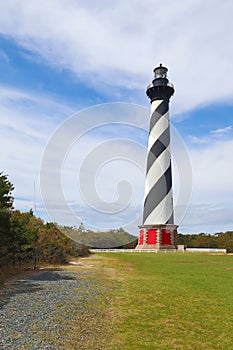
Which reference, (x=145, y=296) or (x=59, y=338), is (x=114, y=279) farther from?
(x=59, y=338)

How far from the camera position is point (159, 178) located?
49.2m

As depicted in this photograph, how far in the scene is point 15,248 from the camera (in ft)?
70.3

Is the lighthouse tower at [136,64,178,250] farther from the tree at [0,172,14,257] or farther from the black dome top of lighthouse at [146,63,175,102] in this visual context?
the tree at [0,172,14,257]

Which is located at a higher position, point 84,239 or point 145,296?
point 84,239

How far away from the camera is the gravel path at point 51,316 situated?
7199 mm

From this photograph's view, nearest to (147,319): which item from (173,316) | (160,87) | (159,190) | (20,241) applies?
(173,316)

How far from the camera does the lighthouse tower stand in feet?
158

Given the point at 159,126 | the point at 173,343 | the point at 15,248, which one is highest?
the point at 159,126

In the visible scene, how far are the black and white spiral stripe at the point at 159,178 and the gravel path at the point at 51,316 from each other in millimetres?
34501

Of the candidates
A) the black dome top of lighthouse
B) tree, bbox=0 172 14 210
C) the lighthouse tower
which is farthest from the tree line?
the black dome top of lighthouse

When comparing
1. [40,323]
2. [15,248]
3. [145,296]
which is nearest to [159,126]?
[15,248]

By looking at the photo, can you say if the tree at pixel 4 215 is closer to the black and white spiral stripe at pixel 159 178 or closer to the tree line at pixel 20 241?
the tree line at pixel 20 241

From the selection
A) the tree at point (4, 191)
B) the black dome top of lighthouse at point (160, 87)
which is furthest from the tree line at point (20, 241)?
the black dome top of lighthouse at point (160, 87)

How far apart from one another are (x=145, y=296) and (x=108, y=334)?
515 cm
